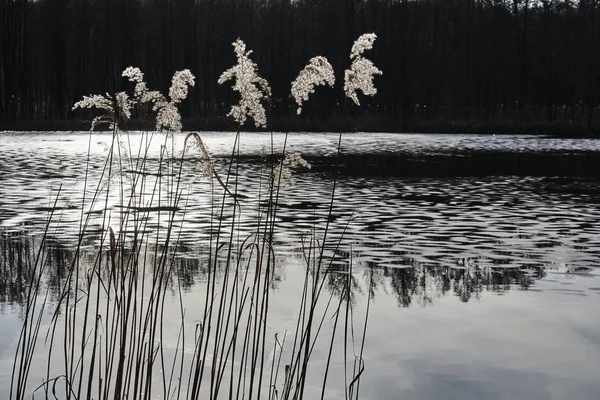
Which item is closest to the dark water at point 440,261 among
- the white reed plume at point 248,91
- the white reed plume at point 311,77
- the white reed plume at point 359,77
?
the white reed plume at point 248,91

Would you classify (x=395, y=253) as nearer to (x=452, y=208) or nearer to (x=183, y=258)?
(x=183, y=258)

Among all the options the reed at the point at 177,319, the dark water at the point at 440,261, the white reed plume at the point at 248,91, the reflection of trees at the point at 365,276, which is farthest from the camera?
the reflection of trees at the point at 365,276

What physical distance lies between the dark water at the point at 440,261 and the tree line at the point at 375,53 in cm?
2583

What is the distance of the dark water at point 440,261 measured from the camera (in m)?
5.54

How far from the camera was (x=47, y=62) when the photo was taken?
180 ft

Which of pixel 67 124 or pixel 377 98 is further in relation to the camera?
pixel 377 98

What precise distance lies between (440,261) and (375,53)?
49.7 meters

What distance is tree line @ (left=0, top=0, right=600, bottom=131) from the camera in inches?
1882

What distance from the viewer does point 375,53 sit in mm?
57500

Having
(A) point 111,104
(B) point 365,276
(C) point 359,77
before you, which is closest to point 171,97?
(A) point 111,104

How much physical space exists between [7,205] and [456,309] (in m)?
7.93

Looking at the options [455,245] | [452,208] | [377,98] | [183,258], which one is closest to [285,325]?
[183,258]

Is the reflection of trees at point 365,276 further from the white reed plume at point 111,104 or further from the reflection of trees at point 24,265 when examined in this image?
the white reed plume at point 111,104

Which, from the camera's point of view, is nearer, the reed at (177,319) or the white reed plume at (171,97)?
the reed at (177,319)
